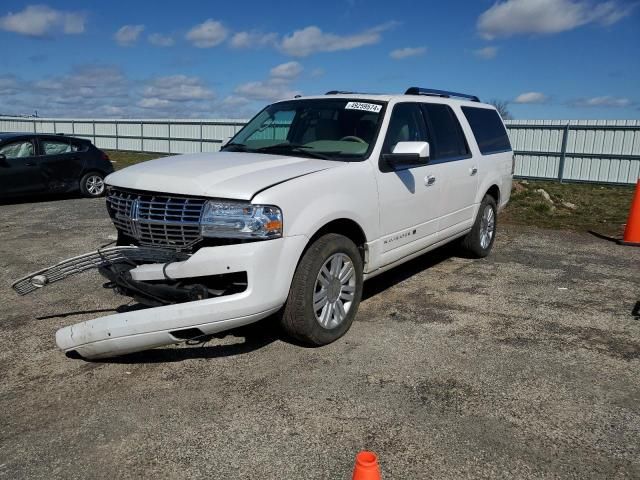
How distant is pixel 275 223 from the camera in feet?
11.8

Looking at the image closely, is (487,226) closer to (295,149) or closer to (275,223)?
(295,149)

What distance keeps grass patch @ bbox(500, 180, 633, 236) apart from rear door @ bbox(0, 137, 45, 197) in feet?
31.1

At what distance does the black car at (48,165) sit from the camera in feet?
37.0

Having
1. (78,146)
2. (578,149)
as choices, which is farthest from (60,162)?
(578,149)

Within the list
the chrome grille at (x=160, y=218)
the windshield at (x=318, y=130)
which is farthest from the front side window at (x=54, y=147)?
the chrome grille at (x=160, y=218)

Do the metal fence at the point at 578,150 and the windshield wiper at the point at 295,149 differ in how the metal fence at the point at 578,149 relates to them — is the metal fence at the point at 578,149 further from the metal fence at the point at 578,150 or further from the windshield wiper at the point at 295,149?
the windshield wiper at the point at 295,149

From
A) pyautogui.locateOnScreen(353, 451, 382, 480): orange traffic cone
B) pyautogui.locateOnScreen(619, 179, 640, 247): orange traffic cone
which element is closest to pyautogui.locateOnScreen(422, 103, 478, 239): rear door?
pyautogui.locateOnScreen(619, 179, 640, 247): orange traffic cone

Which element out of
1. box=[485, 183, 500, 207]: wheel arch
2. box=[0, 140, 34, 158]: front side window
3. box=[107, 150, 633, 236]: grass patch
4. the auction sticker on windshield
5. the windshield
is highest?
the auction sticker on windshield

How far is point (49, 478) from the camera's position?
270cm

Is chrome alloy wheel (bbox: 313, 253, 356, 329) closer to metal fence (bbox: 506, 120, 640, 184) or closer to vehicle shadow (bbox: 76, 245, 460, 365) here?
vehicle shadow (bbox: 76, 245, 460, 365)

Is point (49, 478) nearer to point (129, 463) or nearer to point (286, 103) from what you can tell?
point (129, 463)

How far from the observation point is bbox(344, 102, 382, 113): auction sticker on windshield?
497 centimetres

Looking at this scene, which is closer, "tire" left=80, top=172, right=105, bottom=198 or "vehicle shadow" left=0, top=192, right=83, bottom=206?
"vehicle shadow" left=0, top=192, right=83, bottom=206

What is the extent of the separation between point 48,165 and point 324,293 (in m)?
9.79
